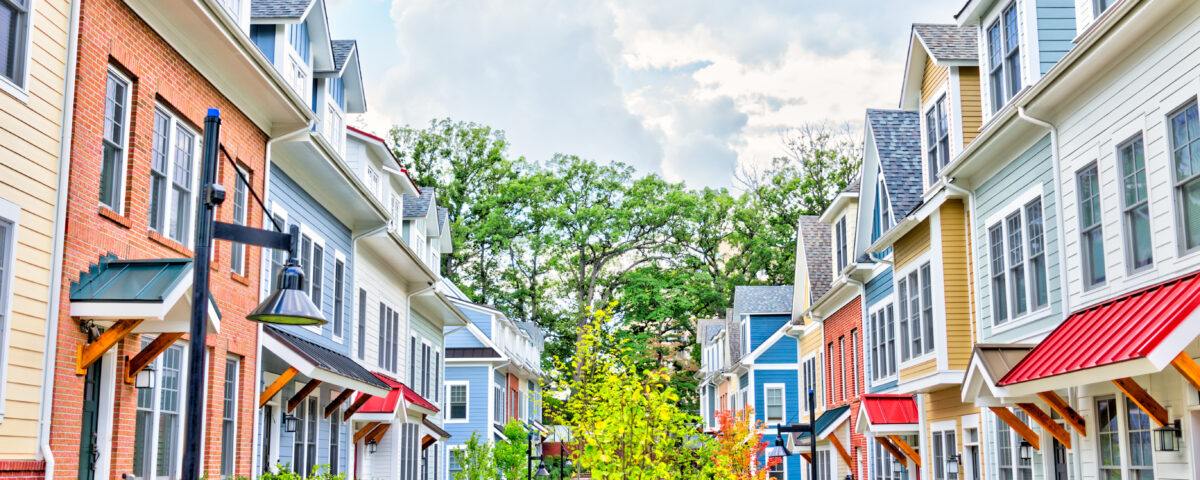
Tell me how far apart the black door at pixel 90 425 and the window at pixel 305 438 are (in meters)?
7.09

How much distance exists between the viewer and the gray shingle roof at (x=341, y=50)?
20375 mm

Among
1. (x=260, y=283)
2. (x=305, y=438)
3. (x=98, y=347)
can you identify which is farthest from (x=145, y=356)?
(x=305, y=438)

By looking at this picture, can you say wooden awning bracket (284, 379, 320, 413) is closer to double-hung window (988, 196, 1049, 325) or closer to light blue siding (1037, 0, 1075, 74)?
double-hung window (988, 196, 1049, 325)

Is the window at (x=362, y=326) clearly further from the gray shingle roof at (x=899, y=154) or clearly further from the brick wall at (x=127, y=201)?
the gray shingle roof at (x=899, y=154)

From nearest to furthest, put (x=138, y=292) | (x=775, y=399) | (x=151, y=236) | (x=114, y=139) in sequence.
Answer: (x=138, y=292) < (x=114, y=139) < (x=151, y=236) < (x=775, y=399)

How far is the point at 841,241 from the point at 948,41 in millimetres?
10060

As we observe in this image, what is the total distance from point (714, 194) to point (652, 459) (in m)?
46.2

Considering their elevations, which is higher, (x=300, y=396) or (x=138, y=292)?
(x=138, y=292)

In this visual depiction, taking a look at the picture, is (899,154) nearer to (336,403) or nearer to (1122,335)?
(1122,335)

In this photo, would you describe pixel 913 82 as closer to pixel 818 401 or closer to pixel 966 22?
pixel 966 22

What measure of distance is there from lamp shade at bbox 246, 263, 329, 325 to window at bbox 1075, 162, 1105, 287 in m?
9.40

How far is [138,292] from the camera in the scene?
9742mm

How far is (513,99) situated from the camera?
6266cm

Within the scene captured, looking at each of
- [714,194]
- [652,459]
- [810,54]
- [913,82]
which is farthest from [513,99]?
[652,459]
